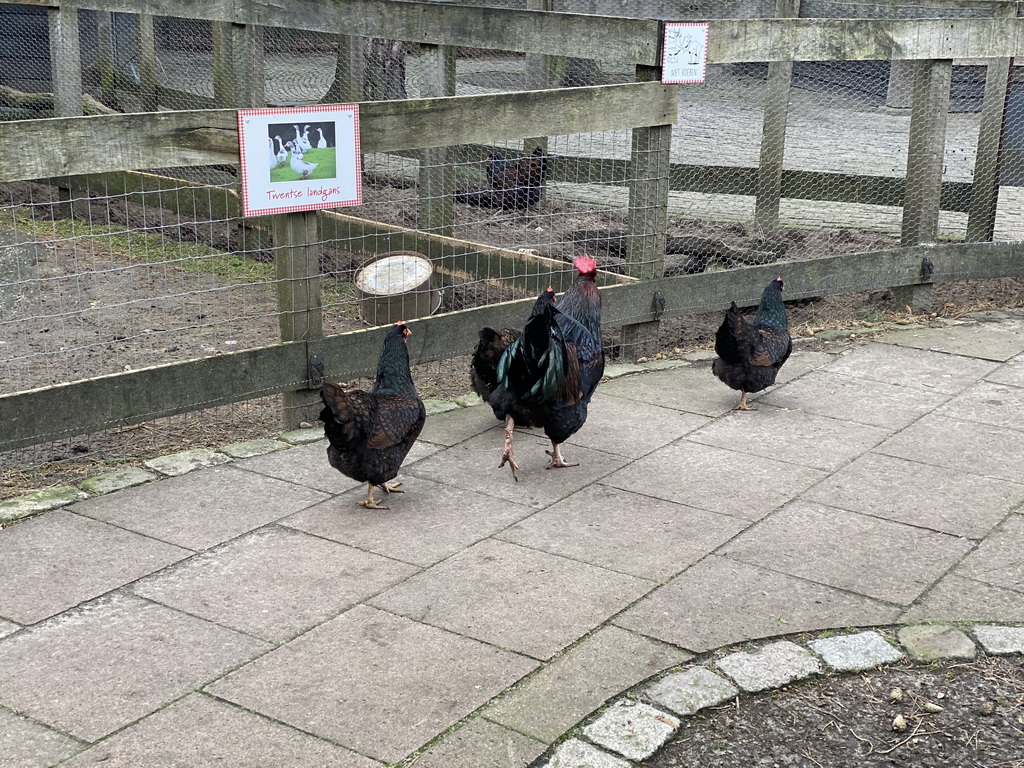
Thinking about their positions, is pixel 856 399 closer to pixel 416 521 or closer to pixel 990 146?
pixel 990 146

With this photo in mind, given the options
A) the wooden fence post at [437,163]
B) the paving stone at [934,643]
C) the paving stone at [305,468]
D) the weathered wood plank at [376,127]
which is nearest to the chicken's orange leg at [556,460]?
the paving stone at [305,468]

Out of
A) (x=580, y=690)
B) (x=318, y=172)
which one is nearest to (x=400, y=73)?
(x=318, y=172)

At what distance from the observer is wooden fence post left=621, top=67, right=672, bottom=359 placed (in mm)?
6547

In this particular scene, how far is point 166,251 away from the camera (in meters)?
8.76

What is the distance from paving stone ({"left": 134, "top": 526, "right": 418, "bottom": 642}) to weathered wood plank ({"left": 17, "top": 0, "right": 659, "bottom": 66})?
3.59m

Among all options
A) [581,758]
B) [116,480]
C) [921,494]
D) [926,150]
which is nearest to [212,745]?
[581,758]

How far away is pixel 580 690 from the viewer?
11.1ft

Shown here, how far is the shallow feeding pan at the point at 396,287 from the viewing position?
7.09 meters

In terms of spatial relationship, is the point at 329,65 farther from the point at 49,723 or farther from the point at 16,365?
the point at 49,723

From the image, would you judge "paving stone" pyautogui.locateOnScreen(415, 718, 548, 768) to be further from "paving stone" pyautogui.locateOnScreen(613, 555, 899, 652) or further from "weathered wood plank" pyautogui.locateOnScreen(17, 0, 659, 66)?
"weathered wood plank" pyautogui.locateOnScreen(17, 0, 659, 66)

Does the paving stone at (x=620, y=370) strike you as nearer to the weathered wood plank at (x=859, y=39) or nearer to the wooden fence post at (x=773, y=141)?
the weathered wood plank at (x=859, y=39)

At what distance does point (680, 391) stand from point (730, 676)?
300cm

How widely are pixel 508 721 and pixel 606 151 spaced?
27.7 feet

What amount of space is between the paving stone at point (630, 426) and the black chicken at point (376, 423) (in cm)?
113
